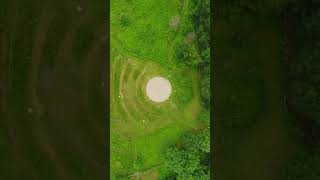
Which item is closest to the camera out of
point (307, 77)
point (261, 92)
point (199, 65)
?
point (307, 77)

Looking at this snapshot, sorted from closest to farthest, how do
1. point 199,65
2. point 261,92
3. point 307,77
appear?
point 307,77
point 199,65
point 261,92

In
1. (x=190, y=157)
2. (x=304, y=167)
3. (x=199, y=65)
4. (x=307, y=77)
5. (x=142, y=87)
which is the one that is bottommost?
(x=304, y=167)

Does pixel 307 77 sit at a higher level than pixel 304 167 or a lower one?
higher

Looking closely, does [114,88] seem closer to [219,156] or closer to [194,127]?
[194,127]

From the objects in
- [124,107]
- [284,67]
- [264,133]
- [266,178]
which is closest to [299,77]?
[284,67]

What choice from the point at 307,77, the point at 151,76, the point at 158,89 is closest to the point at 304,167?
the point at 307,77

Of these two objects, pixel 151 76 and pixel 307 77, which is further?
pixel 151 76
